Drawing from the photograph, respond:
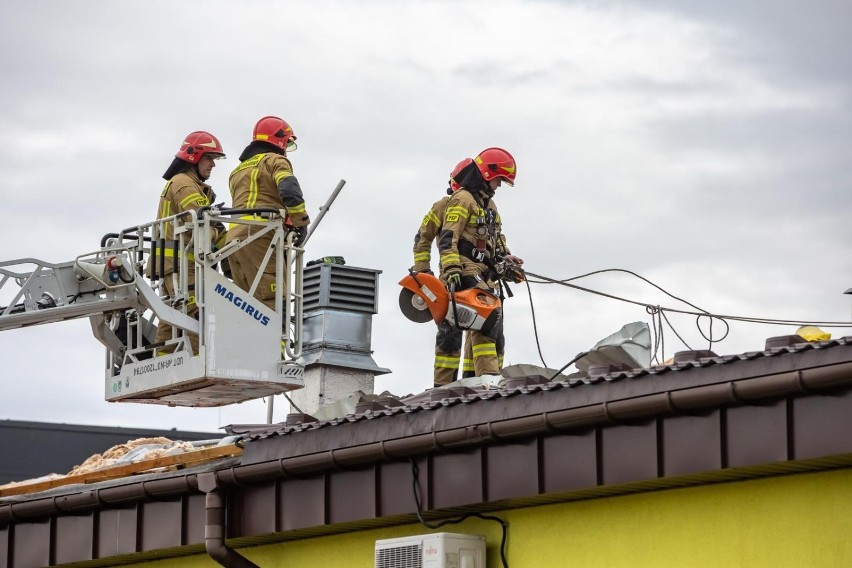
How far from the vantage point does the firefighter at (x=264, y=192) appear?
1372 cm

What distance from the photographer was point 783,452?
7105 mm

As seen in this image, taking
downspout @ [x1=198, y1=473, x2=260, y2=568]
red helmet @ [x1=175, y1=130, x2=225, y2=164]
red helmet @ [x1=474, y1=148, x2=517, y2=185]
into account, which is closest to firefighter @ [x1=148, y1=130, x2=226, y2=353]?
red helmet @ [x1=175, y1=130, x2=225, y2=164]

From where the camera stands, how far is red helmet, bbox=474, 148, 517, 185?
48.3ft

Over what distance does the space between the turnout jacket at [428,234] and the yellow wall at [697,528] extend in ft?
19.2

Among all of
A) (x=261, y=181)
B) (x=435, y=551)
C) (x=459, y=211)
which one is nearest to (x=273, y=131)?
(x=261, y=181)

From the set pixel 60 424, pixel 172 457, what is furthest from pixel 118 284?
pixel 60 424

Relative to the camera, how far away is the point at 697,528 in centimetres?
768

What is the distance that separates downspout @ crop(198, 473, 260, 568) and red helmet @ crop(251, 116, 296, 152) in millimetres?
4887

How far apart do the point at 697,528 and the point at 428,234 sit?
24.7 ft

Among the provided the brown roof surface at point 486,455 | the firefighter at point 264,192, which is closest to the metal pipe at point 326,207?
the firefighter at point 264,192

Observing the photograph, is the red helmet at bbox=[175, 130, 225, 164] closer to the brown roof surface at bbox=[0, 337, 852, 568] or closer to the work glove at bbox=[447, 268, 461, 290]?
the work glove at bbox=[447, 268, 461, 290]

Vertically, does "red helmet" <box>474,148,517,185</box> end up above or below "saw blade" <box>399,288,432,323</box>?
above

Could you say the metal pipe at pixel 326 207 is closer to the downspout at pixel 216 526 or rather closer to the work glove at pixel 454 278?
the work glove at pixel 454 278

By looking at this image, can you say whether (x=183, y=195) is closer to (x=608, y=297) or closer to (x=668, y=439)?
(x=608, y=297)
